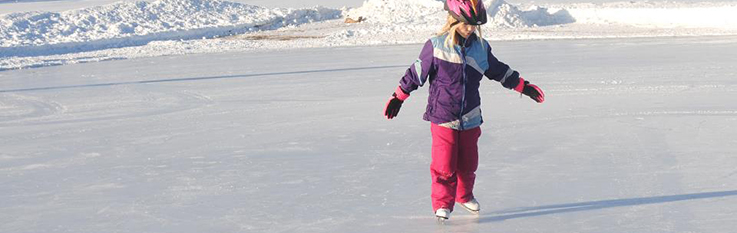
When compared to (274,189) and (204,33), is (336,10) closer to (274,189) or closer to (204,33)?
(204,33)

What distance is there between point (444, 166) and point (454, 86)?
1.25 feet

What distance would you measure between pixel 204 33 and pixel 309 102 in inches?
394

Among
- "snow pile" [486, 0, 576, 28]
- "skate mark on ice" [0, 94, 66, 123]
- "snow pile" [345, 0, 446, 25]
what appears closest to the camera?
"skate mark on ice" [0, 94, 66, 123]

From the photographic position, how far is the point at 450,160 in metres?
4.39

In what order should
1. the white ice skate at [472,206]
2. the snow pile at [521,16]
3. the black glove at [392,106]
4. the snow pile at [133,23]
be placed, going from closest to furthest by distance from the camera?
the black glove at [392,106], the white ice skate at [472,206], the snow pile at [133,23], the snow pile at [521,16]

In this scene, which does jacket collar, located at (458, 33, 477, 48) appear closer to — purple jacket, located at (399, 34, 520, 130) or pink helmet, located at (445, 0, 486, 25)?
purple jacket, located at (399, 34, 520, 130)

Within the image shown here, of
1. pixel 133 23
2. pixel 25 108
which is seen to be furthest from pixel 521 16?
pixel 25 108

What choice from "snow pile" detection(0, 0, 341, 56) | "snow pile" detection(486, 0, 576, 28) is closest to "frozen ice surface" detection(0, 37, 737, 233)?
"snow pile" detection(0, 0, 341, 56)

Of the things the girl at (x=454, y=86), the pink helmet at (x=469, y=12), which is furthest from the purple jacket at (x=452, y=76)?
the pink helmet at (x=469, y=12)

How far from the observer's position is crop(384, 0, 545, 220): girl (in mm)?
4238

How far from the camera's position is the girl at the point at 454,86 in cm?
424

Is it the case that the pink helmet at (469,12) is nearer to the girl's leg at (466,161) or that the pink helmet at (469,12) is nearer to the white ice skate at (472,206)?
the girl's leg at (466,161)

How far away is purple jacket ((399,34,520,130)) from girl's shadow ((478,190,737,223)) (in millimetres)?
513

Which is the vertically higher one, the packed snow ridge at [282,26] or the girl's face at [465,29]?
the girl's face at [465,29]
